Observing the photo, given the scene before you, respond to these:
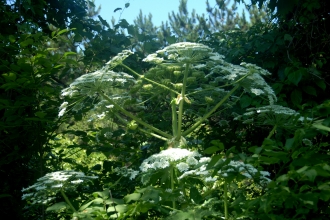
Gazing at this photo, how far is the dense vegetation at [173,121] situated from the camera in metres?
1.36

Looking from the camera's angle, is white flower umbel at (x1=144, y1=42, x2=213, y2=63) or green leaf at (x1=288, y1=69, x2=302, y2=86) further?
green leaf at (x1=288, y1=69, x2=302, y2=86)

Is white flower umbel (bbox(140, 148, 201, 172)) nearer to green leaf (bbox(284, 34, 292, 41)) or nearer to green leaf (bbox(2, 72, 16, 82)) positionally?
green leaf (bbox(2, 72, 16, 82))

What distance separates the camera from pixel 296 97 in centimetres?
267

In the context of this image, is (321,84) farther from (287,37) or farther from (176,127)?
(176,127)

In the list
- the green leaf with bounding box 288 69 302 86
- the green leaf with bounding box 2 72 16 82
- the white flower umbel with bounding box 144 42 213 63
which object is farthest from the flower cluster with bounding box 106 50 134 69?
the green leaf with bounding box 288 69 302 86

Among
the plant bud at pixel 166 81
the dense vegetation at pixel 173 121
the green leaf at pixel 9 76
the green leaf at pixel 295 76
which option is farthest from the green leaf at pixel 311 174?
the green leaf at pixel 9 76

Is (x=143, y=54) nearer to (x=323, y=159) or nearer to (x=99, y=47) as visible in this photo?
(x=99, y=47)

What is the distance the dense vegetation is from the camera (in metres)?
1.36

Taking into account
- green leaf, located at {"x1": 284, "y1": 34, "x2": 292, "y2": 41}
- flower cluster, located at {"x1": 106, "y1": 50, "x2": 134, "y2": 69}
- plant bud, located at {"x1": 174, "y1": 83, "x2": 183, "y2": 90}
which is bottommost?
plant bud, located at {"x1": 174, "y1": 83, "x2": 183, "y2": 90}

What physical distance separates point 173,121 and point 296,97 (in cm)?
106

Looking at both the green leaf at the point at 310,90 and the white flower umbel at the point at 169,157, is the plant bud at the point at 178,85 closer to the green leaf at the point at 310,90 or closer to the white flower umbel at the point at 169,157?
the white flower umbel at the point at 169,157

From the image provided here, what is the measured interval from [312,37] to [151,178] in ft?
6.35

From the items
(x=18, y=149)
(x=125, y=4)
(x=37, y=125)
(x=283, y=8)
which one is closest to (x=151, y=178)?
(x=37, y=125)

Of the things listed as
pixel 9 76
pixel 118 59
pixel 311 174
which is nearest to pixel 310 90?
pixel 118 59
